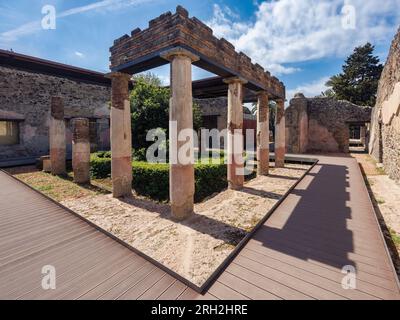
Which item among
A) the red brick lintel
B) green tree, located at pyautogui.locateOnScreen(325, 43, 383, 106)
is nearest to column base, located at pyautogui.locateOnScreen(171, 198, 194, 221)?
the red brick lintel

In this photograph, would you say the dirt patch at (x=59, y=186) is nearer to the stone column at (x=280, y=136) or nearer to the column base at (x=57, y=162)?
the column base at (x=57, y=162)

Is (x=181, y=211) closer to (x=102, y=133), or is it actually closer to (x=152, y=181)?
(x=152, y=181)

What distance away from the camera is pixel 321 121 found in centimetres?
1678

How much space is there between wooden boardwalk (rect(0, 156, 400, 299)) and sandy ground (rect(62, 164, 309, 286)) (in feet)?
0.76

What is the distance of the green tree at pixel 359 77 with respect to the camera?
91.5 feet

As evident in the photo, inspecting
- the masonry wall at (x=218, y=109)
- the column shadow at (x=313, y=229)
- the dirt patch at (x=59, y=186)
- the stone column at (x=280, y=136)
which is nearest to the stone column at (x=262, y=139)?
the stone column at (x=280, y=136)

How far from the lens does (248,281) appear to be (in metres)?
2.48

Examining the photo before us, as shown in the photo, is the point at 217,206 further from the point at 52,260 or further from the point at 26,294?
the point at 26,294

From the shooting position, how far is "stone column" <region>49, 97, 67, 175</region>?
9.29 meters

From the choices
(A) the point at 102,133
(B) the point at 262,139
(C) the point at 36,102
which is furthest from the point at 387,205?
(C) the point at 36,102

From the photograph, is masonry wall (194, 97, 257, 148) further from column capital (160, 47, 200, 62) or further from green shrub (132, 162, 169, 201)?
column capital (160, 47, 200, 62)

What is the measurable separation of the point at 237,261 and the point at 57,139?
9.54 m

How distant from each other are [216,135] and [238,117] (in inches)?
488
